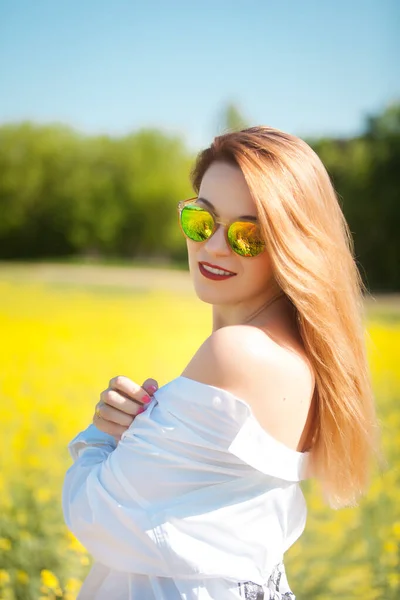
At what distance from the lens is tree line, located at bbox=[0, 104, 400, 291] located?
5.63 metres

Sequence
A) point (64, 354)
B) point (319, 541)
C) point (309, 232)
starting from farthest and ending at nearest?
point (64, 354), point (319, 541), point (309, 232)

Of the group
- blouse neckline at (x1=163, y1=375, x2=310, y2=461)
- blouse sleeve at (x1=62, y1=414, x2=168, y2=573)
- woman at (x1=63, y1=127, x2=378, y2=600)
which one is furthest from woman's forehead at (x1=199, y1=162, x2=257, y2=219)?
blouse sleeve at (x1=62, y1=414, x2=168, y2=573)

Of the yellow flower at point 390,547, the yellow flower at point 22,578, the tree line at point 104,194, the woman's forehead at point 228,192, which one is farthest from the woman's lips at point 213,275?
the tree line at point 104,194

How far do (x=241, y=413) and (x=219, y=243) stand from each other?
0.98ft

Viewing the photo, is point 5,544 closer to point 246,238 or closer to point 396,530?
point 396,530

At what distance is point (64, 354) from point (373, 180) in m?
4.62

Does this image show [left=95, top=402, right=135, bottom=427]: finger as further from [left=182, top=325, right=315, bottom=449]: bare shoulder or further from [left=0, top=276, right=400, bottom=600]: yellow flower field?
[left=0, top=276, right=400, bottom=600]: yellow flower field

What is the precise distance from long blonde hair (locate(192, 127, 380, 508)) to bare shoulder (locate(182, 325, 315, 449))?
0.06 meters

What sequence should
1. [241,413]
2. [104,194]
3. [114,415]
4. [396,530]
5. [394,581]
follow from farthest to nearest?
[104,194] → [396,530] → [394,581] → [114,415] → [241,413]

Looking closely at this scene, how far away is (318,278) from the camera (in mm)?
1076

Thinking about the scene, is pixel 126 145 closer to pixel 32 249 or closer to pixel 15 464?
pixel 32 249

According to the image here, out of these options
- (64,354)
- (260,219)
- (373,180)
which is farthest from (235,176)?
(373,180)

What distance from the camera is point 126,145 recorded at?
21.0 ft

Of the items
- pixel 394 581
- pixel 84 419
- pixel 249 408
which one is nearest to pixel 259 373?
pixel 249 408
